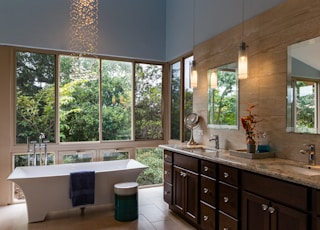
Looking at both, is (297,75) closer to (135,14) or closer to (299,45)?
(299,45)

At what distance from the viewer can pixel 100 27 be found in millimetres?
4406

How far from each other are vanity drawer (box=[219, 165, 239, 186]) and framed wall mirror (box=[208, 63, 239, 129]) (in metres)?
0.86

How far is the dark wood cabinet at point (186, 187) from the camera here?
2.96m

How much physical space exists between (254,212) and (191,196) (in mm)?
1014

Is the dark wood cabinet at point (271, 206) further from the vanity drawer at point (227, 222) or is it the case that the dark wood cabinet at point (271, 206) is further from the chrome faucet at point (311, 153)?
the chrome faucet at point (311, 153)

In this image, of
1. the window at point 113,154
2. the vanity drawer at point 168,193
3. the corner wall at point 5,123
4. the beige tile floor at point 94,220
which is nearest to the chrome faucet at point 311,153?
the beige tile floor at point 94,220

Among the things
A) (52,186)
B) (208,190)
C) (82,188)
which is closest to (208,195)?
(208,190)

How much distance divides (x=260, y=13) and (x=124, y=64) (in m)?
2.63

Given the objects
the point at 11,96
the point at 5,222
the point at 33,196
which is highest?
the point at 11,96

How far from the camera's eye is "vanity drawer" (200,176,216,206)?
8.69 ft

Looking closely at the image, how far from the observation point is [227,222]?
2.45 m

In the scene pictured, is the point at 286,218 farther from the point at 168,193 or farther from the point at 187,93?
the point at 187,93

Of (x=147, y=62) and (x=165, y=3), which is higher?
(x=165, y=3)

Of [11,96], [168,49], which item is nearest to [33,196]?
[11,96]
